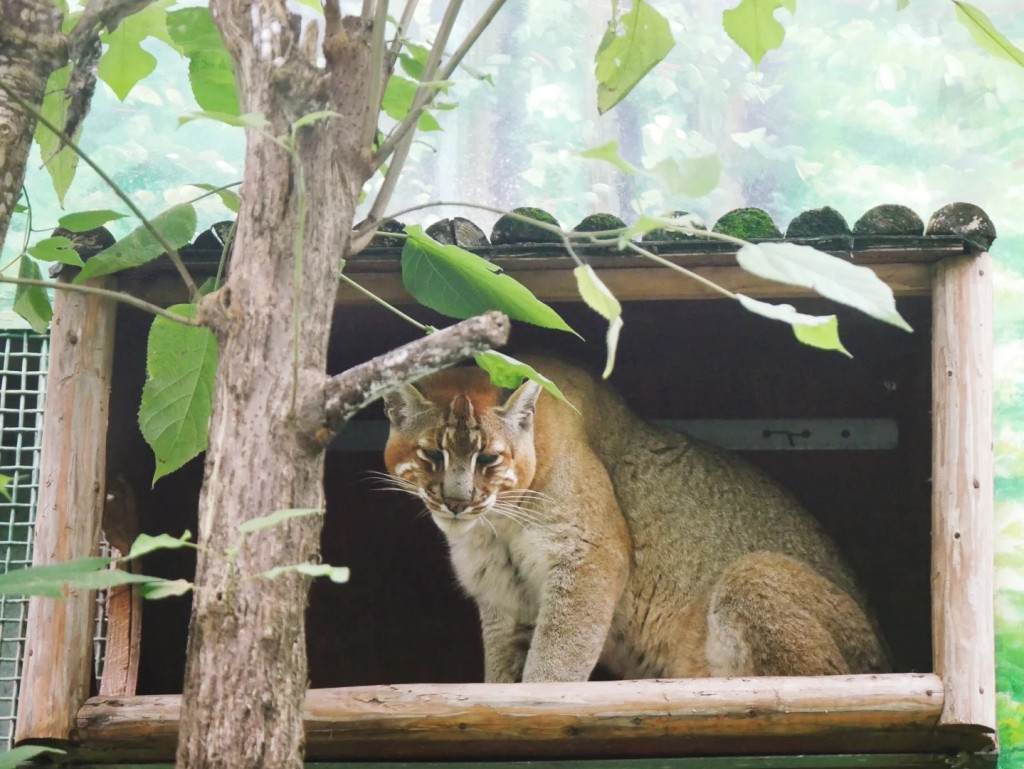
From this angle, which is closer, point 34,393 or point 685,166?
point 685,166

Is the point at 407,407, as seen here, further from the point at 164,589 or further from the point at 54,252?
the point at 164,589

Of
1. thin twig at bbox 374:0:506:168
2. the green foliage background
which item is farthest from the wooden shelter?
the green foliage background

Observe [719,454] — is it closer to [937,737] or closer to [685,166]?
[937,737]

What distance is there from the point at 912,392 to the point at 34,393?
2.99 meters

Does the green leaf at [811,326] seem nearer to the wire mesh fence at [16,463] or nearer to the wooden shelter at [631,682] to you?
the wooden shelter at [631,682]

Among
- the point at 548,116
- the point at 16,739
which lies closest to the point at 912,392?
the point at 16,739

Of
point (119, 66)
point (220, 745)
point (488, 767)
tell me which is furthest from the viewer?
point (488, 767)

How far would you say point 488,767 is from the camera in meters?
3.14

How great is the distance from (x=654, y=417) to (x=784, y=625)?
1.38 m

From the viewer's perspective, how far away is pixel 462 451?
11.8ft

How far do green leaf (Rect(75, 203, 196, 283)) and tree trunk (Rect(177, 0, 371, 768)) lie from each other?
494 mm

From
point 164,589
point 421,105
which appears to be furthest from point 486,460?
point 164,589

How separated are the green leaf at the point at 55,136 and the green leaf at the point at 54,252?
0.36 ft

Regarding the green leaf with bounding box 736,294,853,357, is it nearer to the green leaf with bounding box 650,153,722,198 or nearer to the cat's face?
the green leaf with bounding box 650,153,722,198
